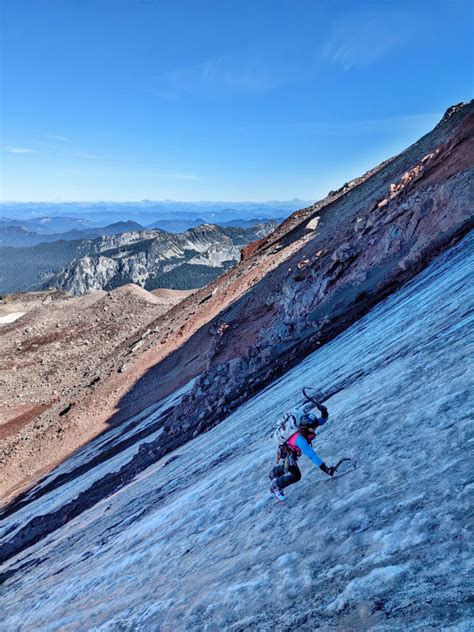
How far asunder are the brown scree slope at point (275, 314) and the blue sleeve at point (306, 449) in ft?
34.0

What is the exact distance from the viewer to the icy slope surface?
3.69 meters

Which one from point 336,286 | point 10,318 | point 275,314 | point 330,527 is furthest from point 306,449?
point 10,318

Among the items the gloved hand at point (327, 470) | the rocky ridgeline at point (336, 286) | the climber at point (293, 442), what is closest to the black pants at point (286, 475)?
the climber at point (293, 442)

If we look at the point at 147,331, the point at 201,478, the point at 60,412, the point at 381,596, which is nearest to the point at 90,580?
the point at 201,478

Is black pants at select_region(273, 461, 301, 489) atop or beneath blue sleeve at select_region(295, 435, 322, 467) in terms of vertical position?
beneath

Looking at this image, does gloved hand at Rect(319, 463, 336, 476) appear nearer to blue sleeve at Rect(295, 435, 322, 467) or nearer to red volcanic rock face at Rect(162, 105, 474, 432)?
blue sleeve at Rect(295, 435, 322, 467)

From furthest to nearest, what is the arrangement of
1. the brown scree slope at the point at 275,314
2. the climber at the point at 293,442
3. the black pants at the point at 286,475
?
the brown scree slope at the point at 275,314 < the black pants at the point at 286,475 < the climber at the point at 293,442

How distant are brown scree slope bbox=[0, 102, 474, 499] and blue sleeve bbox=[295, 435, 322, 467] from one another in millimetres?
10357

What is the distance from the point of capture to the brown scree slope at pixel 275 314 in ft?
53.7

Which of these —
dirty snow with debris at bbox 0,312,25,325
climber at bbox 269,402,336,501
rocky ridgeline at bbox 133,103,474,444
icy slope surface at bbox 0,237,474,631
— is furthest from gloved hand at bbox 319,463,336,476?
dirty snow with debris at bbox 0,312,25,325

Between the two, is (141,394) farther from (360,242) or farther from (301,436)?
(301,436)

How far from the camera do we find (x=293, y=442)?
19.4 ft

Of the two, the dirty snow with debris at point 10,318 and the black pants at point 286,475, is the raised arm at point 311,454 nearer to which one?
the black pants at point 286,475

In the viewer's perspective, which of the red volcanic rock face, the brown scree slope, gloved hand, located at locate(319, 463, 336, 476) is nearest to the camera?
gloved hand, located at locate(319, 463, 336, 476)
